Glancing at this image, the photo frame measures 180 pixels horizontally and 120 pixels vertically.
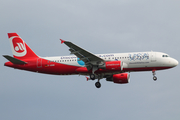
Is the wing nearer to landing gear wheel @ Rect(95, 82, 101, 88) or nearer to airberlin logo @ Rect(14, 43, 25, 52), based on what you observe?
landing gear wheel @ Rect(95, 82, 101, 88)

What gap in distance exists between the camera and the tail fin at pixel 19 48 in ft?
163

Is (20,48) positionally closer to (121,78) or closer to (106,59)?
(106,59)

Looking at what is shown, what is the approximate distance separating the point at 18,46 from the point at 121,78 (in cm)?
1794

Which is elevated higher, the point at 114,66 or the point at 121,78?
the point at 114,66

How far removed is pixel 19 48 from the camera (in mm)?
50375

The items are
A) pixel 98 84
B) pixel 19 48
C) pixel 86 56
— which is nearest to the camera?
pixel 86 56

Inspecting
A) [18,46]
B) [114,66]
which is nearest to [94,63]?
[114,66]

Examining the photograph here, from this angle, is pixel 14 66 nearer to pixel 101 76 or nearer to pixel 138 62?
pixel 101 76

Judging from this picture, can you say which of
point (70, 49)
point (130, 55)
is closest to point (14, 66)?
point (70, 49)

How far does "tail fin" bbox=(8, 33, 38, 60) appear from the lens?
163 feet

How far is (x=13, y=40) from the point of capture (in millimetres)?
50750

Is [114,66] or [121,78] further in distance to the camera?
[121,78]

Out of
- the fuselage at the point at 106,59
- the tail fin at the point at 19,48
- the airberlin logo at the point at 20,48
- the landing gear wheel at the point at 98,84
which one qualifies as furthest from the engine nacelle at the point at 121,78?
the airberlin logo at the point at 20,48

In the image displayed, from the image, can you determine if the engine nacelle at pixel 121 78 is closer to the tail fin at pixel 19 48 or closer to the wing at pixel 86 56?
the wing at pixel 86 56
